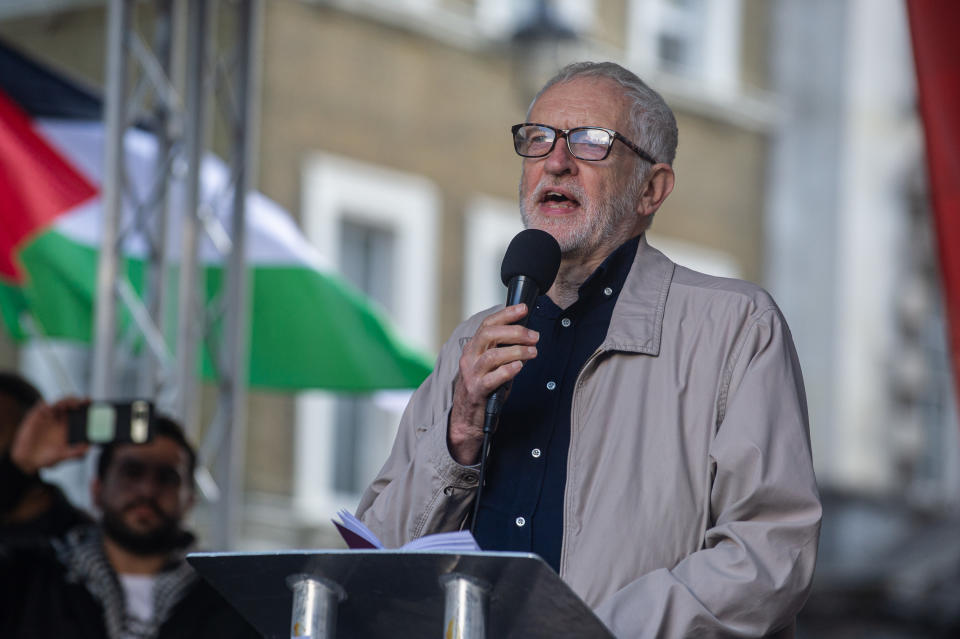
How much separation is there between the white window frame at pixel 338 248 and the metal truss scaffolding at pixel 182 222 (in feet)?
16.7

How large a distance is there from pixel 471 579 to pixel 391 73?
1127cm

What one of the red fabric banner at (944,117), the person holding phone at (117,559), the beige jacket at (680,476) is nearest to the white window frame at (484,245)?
the person holding phone at (117,559)

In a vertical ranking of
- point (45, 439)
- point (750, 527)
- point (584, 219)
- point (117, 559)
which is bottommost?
point (117, 559)

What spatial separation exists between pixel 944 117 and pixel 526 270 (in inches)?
99.9

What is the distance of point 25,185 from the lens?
25.5 feet

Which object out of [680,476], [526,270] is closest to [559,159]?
[526,270]

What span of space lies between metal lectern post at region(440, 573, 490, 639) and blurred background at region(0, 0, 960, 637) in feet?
15.5

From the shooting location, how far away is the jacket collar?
3.17 metres

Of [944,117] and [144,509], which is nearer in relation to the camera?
[944,117]

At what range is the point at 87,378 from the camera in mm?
11953

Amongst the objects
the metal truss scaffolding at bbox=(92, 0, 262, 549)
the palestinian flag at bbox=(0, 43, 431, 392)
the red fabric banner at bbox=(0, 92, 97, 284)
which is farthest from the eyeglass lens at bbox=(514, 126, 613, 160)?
the red fabric banner at bbox=(0, 92, 97, 284)

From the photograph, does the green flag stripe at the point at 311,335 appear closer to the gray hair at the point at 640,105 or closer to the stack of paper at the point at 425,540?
the gray hair at the point at 640,105

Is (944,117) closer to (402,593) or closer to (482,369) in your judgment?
(482,369)

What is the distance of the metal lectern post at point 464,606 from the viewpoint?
104 inches
